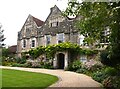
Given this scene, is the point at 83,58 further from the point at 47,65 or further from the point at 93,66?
the point at 93,66

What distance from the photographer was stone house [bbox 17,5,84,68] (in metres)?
35.0

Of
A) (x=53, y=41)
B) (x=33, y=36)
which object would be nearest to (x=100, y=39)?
(x=53, y=41)

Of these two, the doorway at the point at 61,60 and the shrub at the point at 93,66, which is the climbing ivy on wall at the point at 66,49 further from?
the shrub at the point at 93,66

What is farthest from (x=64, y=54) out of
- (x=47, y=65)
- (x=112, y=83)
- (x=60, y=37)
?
(x=112, y=83)

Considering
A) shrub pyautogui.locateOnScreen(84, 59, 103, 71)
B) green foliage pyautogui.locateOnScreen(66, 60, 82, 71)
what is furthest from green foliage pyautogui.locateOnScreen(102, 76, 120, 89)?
green foliage pyautogui.locateOnScreen(66, 60, 82, 71)

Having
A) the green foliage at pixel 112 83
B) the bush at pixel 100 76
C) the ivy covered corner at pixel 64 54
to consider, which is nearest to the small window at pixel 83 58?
the ivy covered corner at pixel 64 54

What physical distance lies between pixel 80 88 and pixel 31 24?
28.8 meters

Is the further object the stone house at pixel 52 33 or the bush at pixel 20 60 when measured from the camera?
the bush at pixel 20 60

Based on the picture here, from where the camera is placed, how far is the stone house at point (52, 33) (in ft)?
115

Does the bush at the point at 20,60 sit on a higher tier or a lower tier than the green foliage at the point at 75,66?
higher

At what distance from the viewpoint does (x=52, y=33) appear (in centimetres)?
3847

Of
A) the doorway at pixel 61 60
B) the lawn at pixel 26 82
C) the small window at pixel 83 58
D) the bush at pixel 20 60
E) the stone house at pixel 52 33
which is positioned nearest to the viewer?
the lawn at pixel 26 82

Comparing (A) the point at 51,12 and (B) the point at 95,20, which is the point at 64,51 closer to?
(A) the point at 51,12

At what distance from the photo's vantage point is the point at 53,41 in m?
38.1
